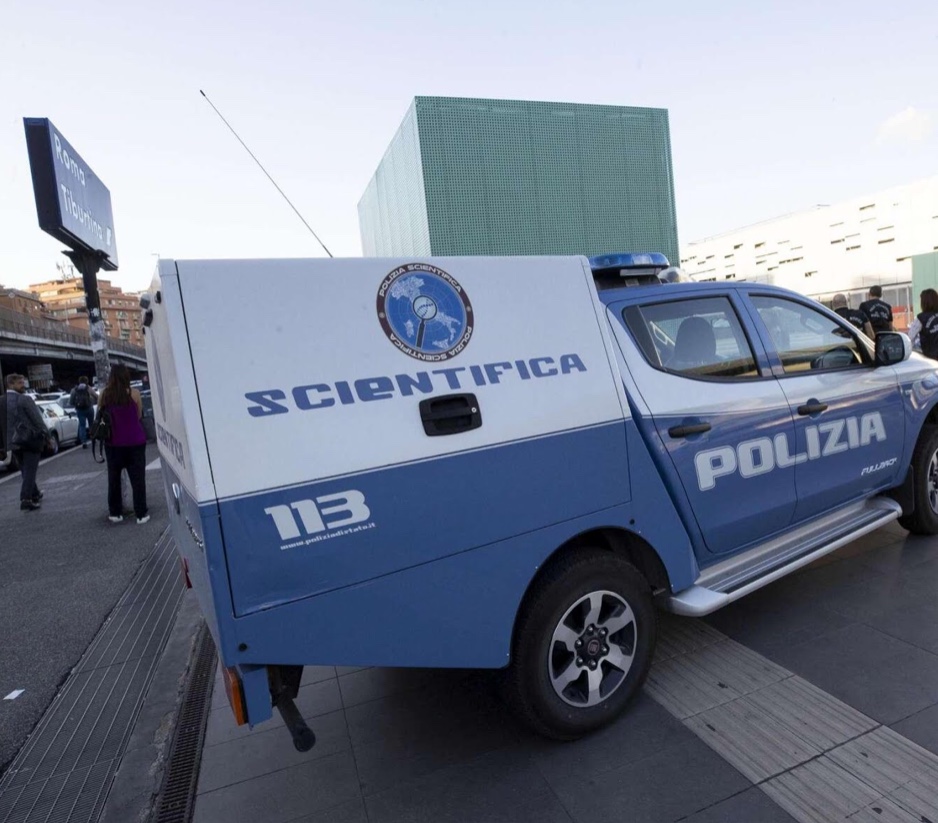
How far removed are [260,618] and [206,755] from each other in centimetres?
144

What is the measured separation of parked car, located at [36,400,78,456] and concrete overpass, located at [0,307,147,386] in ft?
66.6

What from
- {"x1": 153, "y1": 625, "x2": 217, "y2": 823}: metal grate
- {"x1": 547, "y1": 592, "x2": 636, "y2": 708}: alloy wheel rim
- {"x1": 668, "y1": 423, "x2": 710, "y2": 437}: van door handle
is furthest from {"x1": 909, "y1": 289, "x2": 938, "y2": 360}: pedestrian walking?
{"x1": 153, "y1": 625, "x2": 217, "y2": 823}: metal grate

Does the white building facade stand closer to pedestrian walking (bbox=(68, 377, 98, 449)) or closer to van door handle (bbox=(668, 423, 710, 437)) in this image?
pedestrian walking (bbox=(68, 377, 98, 449))

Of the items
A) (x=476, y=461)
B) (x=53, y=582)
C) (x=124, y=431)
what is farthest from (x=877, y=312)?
(x=53, y=582)

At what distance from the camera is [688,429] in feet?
9.47

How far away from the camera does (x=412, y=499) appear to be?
2152 millimetres

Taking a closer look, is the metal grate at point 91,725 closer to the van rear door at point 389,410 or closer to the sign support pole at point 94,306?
the van rear door at point 389,410

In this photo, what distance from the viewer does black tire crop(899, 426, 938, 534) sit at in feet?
13.8

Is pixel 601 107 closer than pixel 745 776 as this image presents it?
No

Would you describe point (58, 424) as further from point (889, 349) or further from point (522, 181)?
point (522, 181)

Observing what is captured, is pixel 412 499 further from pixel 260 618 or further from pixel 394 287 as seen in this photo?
pixel 394 287

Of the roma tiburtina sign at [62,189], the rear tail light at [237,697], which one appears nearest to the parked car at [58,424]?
the roma tiburtina sign at [62,189]

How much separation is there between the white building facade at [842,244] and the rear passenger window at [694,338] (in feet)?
160

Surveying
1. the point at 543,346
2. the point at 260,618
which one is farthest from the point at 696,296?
the point at 260,618
